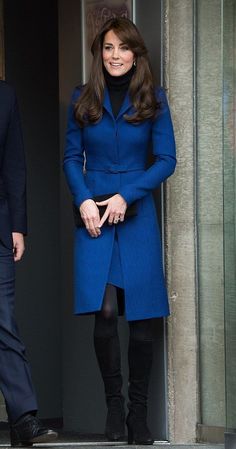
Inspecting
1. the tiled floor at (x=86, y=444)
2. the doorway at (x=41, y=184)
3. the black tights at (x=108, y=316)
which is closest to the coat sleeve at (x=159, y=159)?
the black tights at (x=108, y=316)

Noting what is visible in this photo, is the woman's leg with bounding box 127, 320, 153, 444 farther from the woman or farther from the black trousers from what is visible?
the black trousers

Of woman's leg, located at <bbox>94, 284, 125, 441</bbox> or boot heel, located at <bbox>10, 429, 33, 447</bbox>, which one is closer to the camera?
boot heel, located at <bbox>10, 429, 33, 447</bbox>

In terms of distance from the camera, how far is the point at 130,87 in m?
7.37

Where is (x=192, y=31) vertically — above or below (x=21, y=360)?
above

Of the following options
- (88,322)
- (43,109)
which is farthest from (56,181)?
(88,322)

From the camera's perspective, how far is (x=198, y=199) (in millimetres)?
7805

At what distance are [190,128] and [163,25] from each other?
0.55 metres

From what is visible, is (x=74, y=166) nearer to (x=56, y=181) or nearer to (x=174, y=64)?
(x=174, y=64)

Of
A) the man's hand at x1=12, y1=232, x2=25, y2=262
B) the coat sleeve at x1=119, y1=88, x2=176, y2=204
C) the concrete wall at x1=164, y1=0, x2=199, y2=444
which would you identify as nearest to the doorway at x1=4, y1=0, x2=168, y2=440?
the concrete wall at x1=164, y1=0, x2=199, y2=444

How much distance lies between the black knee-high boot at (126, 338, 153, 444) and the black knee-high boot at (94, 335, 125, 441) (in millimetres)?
69

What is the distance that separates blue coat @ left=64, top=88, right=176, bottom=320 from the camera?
24.0 ft

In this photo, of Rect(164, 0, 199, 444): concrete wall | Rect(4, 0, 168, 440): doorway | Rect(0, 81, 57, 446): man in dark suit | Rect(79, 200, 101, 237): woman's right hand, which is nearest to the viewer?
Rect(0, 81, 57, 446): man in dark suit

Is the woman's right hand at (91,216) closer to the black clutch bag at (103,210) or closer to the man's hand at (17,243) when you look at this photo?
the black clutch bag at (103,210)

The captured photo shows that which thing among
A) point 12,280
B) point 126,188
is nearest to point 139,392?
point 12,280
